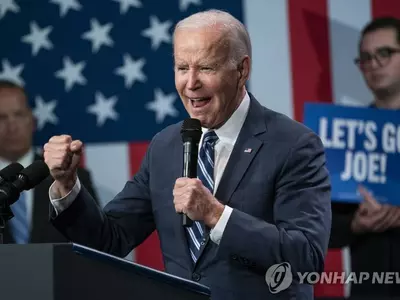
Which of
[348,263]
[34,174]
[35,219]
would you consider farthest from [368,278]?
[34,174]

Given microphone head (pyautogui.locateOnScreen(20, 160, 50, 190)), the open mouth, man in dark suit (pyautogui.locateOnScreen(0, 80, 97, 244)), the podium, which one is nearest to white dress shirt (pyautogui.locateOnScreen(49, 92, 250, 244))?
the open mouth

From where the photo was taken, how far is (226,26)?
2.34m

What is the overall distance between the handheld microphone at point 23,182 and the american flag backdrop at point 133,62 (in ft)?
7.94

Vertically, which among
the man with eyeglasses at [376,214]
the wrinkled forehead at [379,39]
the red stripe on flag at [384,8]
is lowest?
the man with eyeglasses at [376,214]

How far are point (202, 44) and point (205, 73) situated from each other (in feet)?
0.28

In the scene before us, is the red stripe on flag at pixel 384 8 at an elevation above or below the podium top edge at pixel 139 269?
above

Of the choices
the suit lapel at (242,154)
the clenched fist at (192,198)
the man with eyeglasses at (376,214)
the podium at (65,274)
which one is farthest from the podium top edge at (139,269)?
the man with eyeglasses at (376,214)

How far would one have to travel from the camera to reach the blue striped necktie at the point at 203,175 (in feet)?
7.67

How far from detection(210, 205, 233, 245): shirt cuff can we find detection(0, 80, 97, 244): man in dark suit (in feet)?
7.67

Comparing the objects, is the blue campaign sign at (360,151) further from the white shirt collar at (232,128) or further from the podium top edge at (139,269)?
the podium top edge at (139,269)

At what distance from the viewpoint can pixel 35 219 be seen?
14.6 feet

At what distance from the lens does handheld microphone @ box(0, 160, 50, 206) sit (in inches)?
79.9

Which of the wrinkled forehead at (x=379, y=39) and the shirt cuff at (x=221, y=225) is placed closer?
the shirt cuff at (x=221, y=225)

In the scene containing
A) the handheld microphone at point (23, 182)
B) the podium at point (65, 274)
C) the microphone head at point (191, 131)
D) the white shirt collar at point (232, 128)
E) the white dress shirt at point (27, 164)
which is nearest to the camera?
the podium at point (65, 274)
